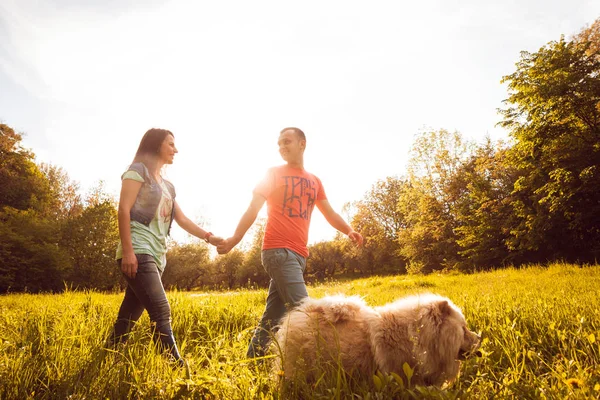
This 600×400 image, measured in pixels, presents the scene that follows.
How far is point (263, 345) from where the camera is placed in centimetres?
345

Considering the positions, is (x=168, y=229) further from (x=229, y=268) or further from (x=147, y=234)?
(x=229, y=268)

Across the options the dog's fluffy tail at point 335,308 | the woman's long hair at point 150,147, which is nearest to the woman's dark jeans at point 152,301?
the woman's long hair at point 150,147

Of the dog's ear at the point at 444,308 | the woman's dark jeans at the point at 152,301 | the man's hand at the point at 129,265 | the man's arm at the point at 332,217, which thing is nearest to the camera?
the dog's ear at the point at 444,308

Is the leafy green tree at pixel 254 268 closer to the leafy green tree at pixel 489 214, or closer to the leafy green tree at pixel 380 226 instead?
the leafy green tree at pixel 380 226

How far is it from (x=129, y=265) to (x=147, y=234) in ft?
1.28

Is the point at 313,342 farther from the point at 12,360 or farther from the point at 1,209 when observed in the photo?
the point at 1,209

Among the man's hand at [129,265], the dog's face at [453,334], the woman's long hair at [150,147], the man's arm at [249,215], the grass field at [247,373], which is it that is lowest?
the grass field at [247,373]

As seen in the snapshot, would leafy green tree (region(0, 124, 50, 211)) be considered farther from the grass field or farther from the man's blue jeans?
the man's blue jeans

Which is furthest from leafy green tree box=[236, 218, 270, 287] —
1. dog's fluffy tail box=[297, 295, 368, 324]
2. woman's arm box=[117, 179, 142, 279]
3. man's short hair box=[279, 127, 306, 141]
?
dog's fluffy tail box=[297, 295, 368, 324]

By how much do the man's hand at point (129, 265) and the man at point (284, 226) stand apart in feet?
3.57

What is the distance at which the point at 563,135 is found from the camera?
1608 centimetres

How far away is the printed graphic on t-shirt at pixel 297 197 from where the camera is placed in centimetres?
366

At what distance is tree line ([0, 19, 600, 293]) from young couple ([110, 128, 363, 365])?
791 centimetres

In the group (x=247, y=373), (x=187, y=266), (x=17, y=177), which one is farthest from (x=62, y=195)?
(x=247, y=373)
